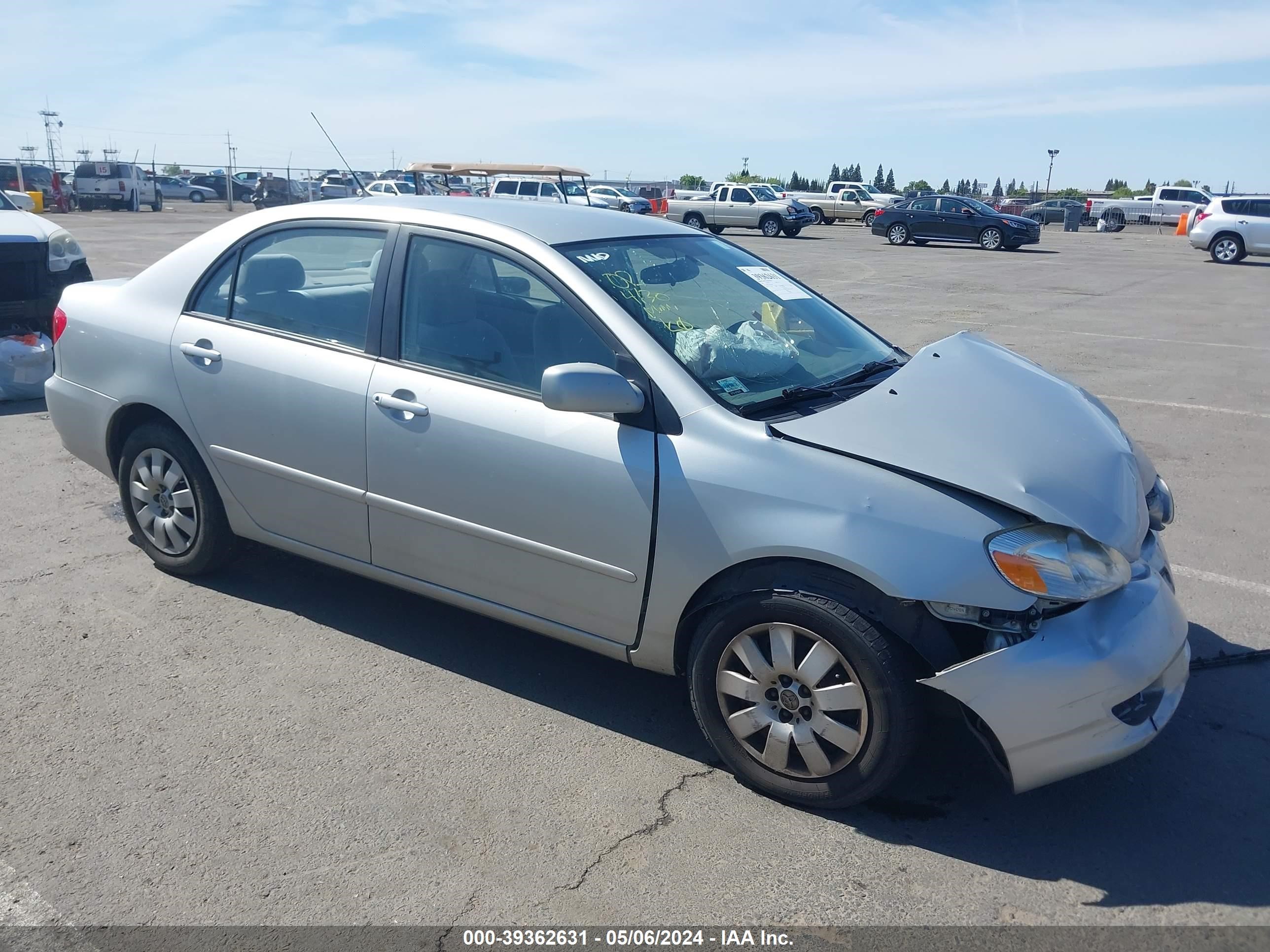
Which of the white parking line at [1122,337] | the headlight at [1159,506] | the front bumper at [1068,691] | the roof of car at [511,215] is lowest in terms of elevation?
the white parking line at [1122,337]

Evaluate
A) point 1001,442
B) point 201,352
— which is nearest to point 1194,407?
point 1001,442

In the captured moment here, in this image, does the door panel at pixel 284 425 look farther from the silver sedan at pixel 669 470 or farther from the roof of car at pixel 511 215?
the roof of car at pixel 511 215

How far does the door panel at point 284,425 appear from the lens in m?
3.92

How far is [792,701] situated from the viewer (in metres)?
3.10

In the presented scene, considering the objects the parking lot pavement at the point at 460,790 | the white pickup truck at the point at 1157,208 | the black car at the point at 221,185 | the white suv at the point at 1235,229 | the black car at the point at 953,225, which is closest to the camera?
the parking lot pavement at the point at 460,790

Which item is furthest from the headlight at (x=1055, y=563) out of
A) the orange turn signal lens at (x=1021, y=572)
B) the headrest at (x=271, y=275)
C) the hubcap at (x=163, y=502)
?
the hubcap at (x=163, y=502)

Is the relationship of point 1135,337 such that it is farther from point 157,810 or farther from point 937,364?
point 157,810

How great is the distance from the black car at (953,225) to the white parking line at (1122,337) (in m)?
19.9

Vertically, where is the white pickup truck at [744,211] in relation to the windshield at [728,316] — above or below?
below

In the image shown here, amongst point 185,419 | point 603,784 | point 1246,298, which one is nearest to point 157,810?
point 603,784

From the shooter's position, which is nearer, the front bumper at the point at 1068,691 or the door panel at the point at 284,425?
the front bumper at the point at 1068,691

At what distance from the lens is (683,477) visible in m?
3.22

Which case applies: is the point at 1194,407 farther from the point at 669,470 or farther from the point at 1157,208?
the point at 1157,208

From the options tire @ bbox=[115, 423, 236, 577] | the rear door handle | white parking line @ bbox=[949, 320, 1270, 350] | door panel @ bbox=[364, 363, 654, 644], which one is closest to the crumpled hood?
door panel @ bbox=[364, 363, 654, 644]
